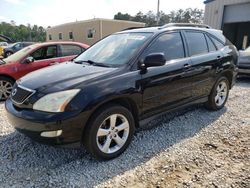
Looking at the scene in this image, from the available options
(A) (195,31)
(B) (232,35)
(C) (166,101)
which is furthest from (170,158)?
(B) (232,35)

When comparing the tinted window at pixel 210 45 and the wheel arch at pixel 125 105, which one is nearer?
the wheel arch at pixel 125 105

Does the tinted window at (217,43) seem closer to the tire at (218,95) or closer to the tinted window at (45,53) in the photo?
the tire at (218,95)

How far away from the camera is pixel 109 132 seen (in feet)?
10.5

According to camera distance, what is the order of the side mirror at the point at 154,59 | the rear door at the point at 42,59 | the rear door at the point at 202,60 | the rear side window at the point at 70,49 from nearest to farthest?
the side mirror at the point at 154,59
the rear door at the point at 202,60
the rear door at the point at 42,59
the rear side window at the point at 70,49

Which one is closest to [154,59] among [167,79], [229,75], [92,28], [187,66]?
[167,79]

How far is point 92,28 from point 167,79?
25.4 metres

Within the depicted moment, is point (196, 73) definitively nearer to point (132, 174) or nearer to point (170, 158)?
point (170, 158)

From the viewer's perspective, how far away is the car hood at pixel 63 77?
296 cm

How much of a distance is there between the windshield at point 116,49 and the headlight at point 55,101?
3.09 ft

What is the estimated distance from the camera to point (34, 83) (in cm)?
317

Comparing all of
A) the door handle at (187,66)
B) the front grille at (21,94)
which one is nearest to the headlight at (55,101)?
the front grille at (21,94)

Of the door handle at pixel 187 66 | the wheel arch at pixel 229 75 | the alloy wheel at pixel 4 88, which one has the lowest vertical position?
the alloy wheel at pixel 4 88

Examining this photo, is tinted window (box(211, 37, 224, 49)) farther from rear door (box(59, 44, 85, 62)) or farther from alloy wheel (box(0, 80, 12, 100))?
alloy wheel (box(0, 80, 12, 100))

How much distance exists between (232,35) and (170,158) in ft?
55.5
